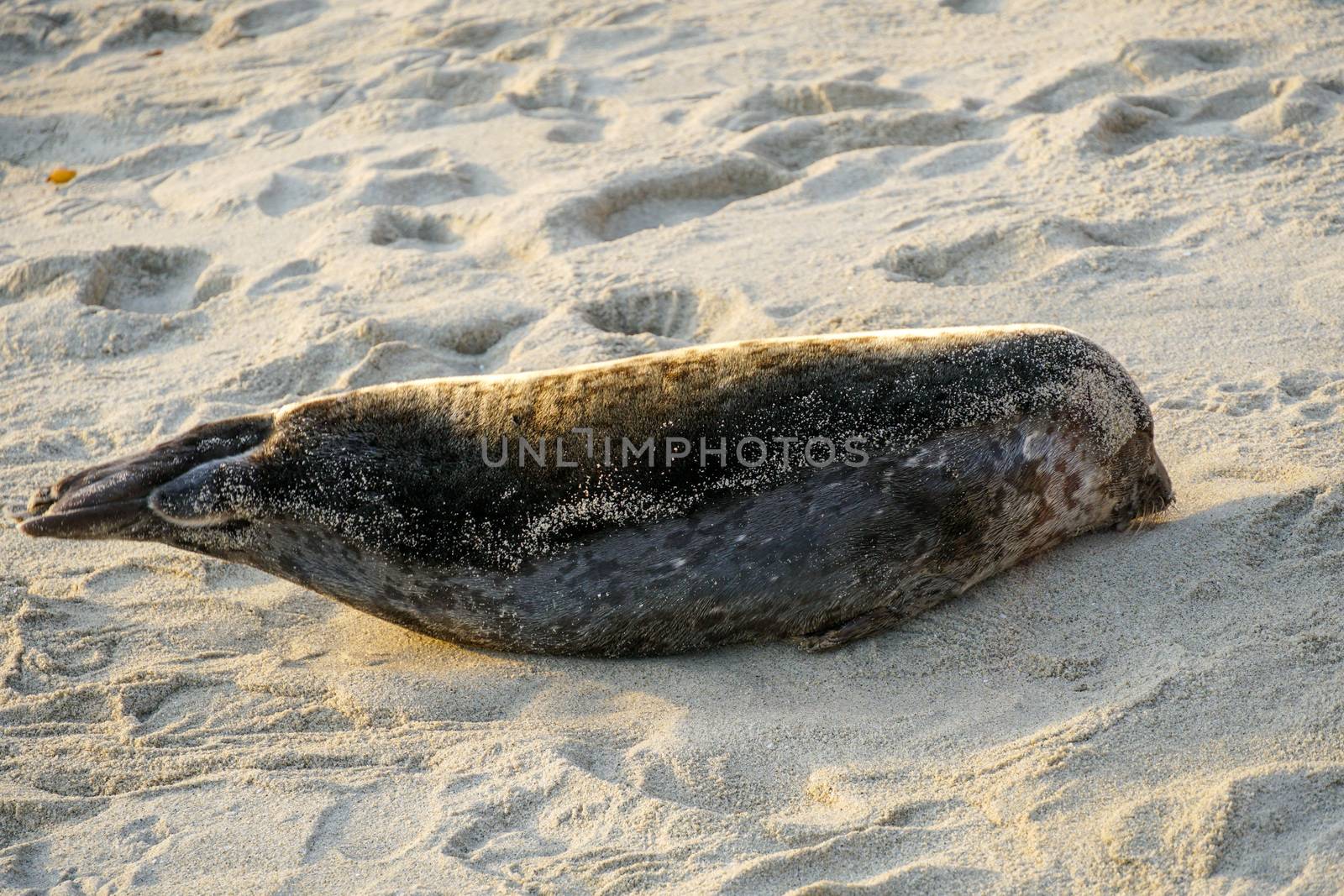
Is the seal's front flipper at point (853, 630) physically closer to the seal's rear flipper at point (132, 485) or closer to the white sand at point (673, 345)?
the white sand at point (673, 345)

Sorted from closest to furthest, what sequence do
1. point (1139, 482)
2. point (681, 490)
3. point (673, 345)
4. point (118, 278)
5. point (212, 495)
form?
1. point (681, 490)
2. point (212, 495)
3. point (1139, 482)
4. point (673, 345)
5. point (118, 278)

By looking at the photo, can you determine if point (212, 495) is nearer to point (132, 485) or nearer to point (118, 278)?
point (132, 485)

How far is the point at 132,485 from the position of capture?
12.9ft

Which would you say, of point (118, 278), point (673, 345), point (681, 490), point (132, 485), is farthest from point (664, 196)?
point (132, 485)

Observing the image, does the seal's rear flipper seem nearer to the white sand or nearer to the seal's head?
the white sand

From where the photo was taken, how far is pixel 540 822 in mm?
3104

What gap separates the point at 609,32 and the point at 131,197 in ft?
9.55

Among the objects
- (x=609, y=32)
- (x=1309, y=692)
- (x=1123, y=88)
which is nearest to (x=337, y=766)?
(x=1309, y=692)

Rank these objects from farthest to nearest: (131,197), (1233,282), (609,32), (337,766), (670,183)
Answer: (609,32) < (131,197) < (670,183) < (1233,282) < (337,766)

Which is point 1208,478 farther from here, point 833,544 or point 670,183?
point 670,183

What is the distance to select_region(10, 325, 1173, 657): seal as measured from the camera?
3.60 m

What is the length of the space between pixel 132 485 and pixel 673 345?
203cm

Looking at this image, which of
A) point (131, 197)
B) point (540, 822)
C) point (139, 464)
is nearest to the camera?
point (540, 822)

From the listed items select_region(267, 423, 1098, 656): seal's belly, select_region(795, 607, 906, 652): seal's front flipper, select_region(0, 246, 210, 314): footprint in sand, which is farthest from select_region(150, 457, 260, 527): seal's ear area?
select_region(0, 246, 210, 314): footprint in sand
